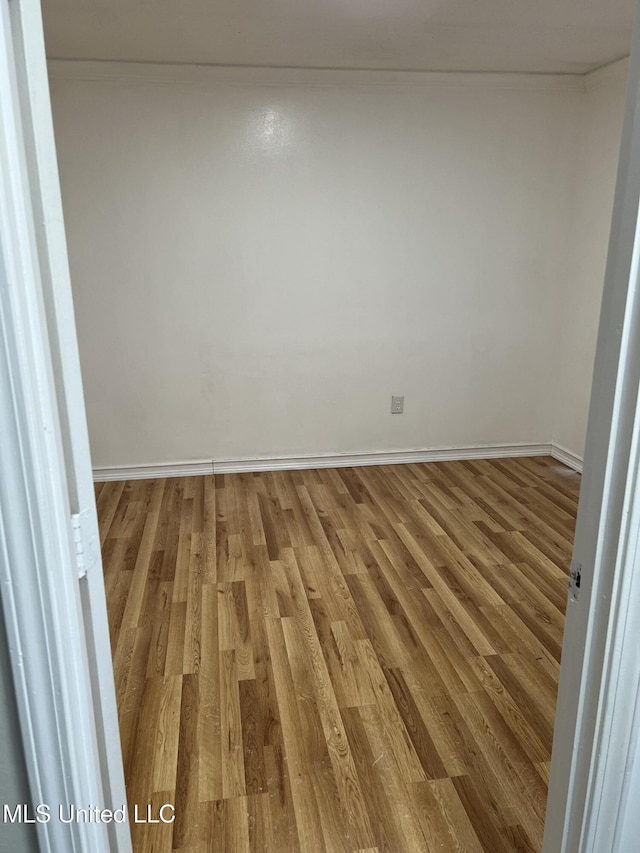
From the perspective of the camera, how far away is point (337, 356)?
12.6ft

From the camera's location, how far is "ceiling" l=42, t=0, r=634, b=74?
2.42 m

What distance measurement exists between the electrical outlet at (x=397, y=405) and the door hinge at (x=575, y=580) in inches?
116

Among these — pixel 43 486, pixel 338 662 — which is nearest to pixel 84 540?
pixel 43 486

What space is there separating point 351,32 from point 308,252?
1185 mm

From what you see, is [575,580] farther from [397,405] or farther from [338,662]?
[397,405]

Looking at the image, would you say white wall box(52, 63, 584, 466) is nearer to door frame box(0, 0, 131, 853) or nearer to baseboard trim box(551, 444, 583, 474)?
baseboard trim box(551, 444, 583, 474)

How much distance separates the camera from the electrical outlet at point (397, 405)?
397 centimetres

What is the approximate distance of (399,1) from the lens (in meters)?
2.35

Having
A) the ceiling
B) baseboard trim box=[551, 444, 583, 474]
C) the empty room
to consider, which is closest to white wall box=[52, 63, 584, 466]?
the empty room

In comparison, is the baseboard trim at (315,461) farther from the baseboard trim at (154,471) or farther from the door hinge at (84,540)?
the door hinge at (84,540)

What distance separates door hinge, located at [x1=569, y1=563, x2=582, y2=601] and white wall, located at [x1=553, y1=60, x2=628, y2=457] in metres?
2.75

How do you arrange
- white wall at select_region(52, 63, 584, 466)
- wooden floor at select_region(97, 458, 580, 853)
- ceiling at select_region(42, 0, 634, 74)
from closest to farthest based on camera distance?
wooden floor at select_region(97, 458, 580, 853) < ceiling at select_region(42, 0, 634, 74) < white wall at select_region(52, 63, 584, 466)

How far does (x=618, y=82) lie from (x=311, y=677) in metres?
3.45

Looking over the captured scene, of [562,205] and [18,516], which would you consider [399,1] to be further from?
[18,516]
